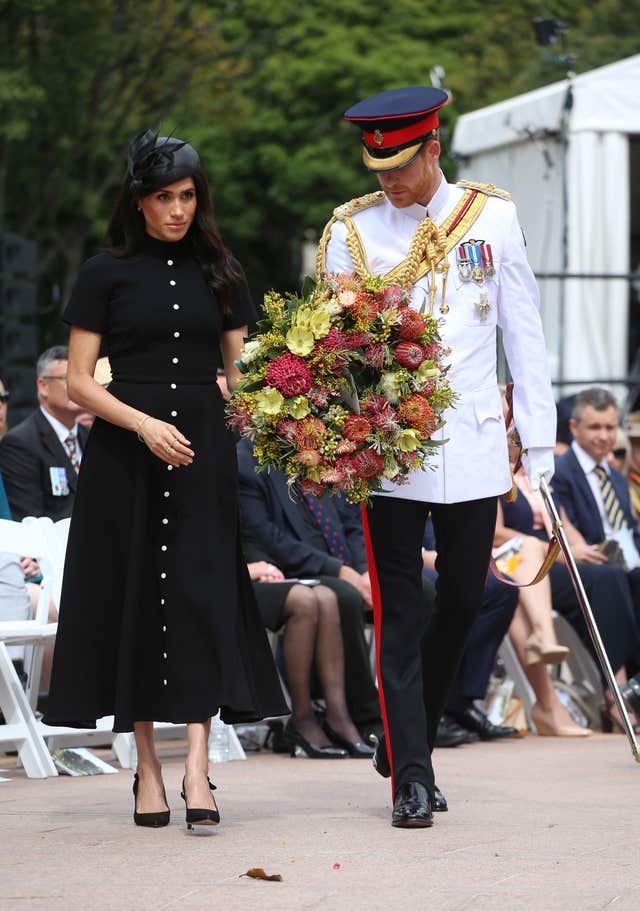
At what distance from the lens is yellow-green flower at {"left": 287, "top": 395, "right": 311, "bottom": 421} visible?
5.49 m

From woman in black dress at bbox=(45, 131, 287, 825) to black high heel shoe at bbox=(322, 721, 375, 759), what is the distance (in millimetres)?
2475

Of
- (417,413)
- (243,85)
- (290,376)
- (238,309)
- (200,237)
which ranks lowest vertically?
(417,413)

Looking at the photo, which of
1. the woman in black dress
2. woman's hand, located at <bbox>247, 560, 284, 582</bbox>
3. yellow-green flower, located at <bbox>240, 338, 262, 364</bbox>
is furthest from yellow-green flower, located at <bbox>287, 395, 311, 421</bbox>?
woman's hand, located at <bbox>247, 560, 284, 582</bbox>

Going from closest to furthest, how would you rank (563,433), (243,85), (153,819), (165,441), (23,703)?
1. (165,441)
2. (153,819)
3. (23,703)
4. (563,433)
5. (243,85)

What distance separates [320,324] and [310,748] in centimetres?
330

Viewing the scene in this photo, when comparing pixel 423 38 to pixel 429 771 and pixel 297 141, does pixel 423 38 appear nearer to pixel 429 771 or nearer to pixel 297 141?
pixel 297 141

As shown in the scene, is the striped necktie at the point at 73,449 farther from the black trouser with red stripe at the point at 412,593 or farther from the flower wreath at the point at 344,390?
the flower wreath at the point at 344,390

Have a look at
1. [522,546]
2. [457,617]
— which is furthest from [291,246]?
[457,617]

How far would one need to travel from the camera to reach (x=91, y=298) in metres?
5.80

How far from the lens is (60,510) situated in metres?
9.27

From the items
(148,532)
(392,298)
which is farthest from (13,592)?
(392,298)

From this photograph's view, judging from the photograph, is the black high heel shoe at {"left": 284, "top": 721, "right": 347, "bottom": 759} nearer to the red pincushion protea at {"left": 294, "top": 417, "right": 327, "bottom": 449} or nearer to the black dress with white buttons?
the black dress with white buttons

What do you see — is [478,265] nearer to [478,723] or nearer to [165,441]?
[165,441]

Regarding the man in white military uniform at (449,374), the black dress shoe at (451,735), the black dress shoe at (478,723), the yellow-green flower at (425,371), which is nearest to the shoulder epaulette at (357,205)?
the man in white military uniform at (449,374)
